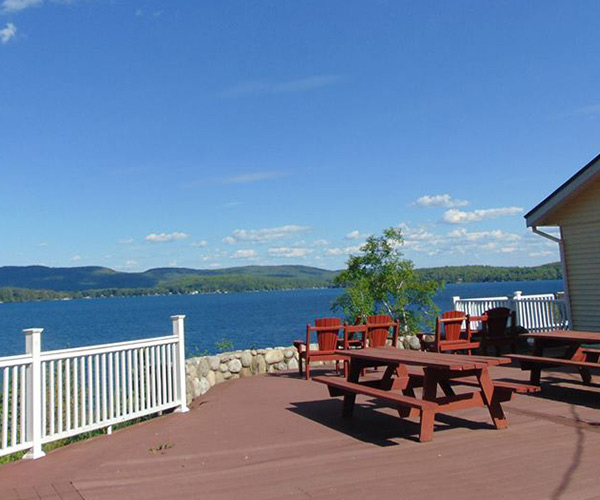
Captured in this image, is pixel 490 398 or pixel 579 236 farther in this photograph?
pixel 579 236

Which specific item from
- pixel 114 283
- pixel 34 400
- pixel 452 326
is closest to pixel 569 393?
pixel 452 326

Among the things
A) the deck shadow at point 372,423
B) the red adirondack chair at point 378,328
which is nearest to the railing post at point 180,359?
the deck shadow at point 372,423

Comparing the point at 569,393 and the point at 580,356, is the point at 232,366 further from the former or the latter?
the point at 580,356

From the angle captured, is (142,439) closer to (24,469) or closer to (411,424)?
(24,469)

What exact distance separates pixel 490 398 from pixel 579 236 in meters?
6.73

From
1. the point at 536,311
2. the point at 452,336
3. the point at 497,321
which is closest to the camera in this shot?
the point at 452,336

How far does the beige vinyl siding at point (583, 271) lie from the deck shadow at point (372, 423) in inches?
Answer: 235

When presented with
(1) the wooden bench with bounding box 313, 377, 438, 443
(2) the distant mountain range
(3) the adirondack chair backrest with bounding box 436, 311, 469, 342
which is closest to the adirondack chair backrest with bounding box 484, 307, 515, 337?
(3) the adirondack chair backrest with bounding box 436, 311, 469, 342

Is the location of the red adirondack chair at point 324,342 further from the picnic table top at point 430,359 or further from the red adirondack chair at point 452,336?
the picnic table top at point 430,359

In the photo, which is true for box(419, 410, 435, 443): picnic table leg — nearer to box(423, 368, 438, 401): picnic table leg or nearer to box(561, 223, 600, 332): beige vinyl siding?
box(423, 368, 438, 401): picnic table leg

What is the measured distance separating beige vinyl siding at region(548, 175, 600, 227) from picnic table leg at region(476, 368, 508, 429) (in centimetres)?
→ 652

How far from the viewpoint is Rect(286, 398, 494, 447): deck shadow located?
5.36 metres

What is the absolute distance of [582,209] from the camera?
1070 centimetres

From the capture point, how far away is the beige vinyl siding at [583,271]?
34.5 ft
